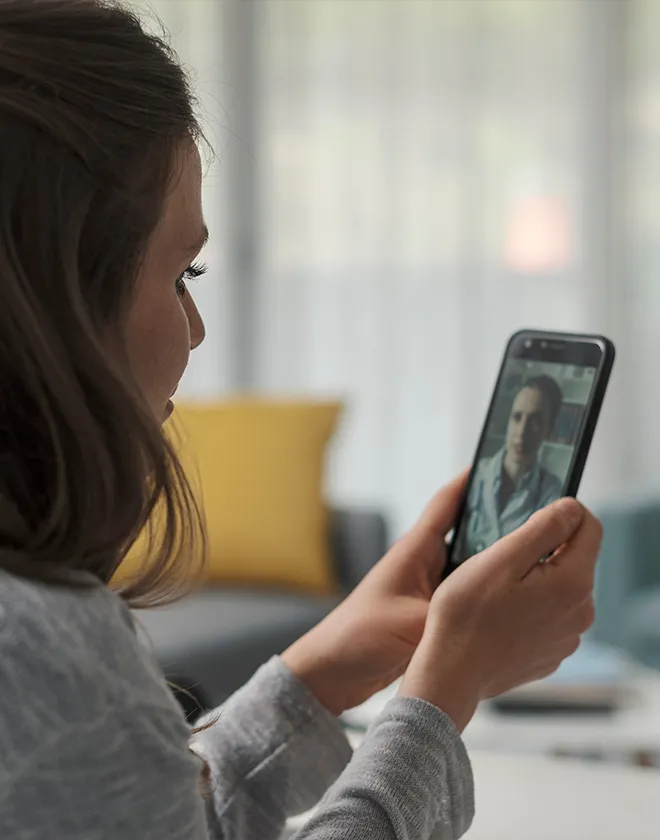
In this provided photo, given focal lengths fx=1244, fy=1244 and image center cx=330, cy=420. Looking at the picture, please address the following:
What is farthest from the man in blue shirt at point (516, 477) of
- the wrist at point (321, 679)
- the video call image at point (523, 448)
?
the wrist at point (321, 679)

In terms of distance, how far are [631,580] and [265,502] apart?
869 mm

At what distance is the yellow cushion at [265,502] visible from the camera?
2855 millimetres

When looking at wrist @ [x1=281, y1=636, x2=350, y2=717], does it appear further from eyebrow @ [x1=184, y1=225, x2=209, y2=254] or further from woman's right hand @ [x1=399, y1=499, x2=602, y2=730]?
eyebrow @ [x1=184, y1=225, x2=209, y2=254]

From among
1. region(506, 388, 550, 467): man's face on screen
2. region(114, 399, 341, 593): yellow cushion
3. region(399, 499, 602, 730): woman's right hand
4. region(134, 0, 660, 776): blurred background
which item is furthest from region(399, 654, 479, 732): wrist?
region(134, 0, 660, 776): blurred background

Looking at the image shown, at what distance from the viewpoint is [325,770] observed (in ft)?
2.72

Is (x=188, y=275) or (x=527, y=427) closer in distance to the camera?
(x=188, y=275)

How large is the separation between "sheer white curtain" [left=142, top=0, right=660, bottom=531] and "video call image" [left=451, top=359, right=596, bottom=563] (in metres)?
2.68

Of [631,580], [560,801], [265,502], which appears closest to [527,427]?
[560,801]

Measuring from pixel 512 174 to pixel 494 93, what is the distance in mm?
242

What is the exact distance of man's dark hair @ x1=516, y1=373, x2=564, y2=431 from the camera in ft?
2.91

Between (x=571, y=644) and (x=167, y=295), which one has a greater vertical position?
(x=167, y=295)

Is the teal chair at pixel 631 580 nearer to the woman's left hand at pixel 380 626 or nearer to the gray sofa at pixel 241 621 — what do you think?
the gray sofa at pixel 241 621

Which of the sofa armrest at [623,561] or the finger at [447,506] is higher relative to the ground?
the finger at [447,506]

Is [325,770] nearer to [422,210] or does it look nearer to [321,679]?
[321,679]
